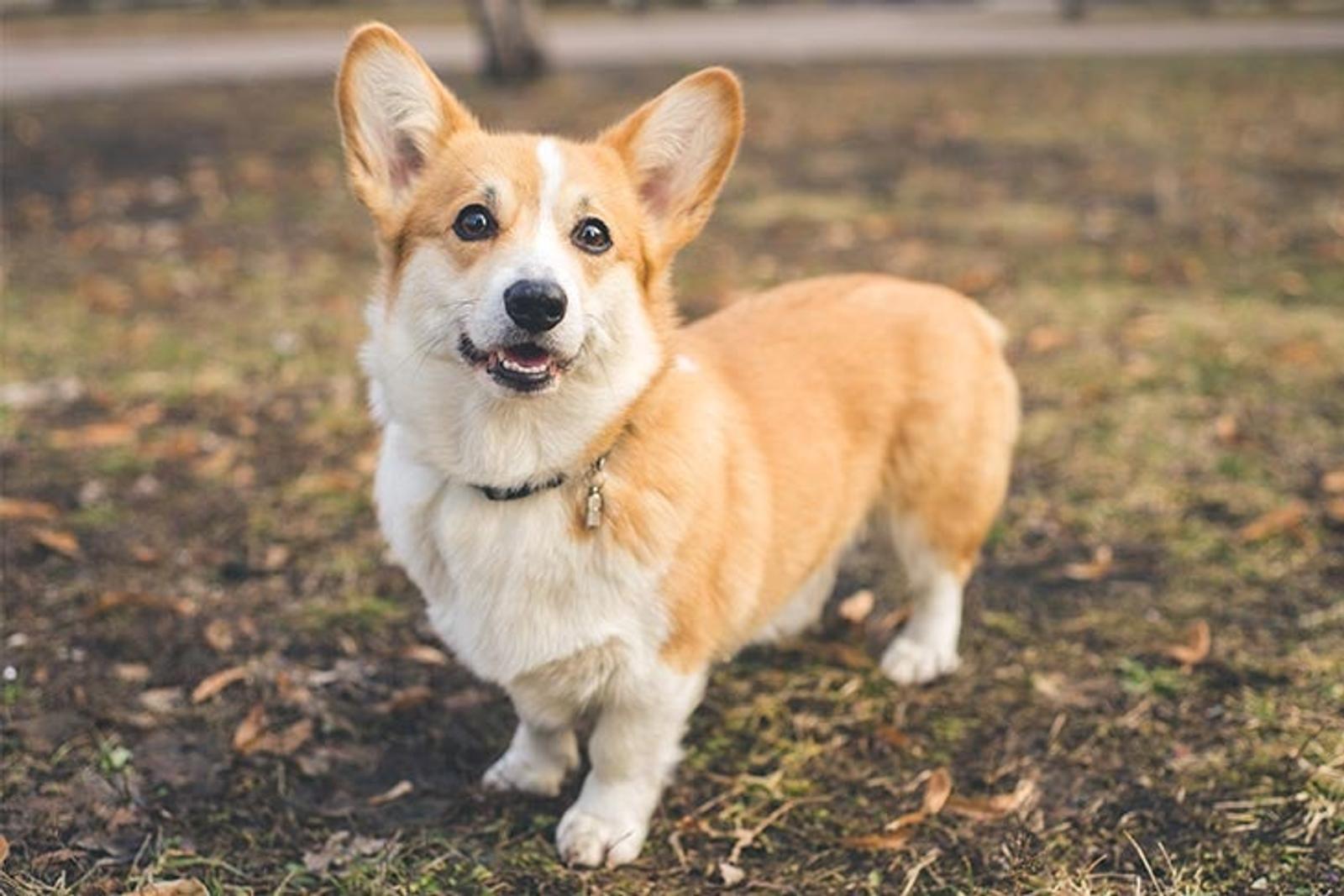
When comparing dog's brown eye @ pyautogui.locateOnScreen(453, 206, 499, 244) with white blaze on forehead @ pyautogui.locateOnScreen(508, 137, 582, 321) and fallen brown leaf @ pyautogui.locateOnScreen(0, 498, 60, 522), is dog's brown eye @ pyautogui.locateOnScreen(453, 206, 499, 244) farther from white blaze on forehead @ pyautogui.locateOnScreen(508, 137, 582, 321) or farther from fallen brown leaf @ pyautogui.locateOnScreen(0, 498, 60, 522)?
fallen brown leaf @ pyautogui.locateOnScreen(0, 498, 60, 522)

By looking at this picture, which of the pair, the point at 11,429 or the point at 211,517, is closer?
the point at 211,517

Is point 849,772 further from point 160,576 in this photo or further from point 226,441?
point 226,441

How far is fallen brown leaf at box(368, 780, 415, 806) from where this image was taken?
314 cm

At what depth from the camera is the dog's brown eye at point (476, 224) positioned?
2.78 meters

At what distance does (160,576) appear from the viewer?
13.6 ft

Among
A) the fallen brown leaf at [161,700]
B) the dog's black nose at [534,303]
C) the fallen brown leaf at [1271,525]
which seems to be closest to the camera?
the dog's black nose at [534,303]

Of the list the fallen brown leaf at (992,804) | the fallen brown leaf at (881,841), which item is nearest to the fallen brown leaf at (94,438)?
the fallen brown leaf at (881,841)

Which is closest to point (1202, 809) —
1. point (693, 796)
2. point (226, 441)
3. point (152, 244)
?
point (693, 796)

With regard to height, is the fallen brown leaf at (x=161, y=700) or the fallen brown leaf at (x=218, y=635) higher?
the fallen brown leaf at (x=161, y=700)

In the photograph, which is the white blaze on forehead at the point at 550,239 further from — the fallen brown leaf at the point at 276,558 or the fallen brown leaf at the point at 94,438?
the fallen brown leaf at the point at 94,438

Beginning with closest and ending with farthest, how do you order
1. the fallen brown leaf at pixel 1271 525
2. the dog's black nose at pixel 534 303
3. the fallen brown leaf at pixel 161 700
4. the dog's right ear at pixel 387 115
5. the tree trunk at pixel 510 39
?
the dog's black nose at pixel 534 303 < the dog's right ear at pixel 387 115 < the fallen brown leaf at pixel 161 700 < the fallen brown leaf at pixel 1271 525 < the tree trunk at pixel 510 39

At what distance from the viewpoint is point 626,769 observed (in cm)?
297

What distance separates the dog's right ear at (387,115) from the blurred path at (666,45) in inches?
432

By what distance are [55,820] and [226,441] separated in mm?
2351
